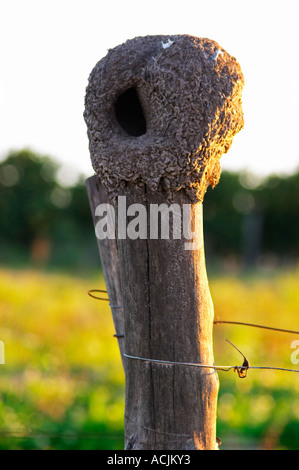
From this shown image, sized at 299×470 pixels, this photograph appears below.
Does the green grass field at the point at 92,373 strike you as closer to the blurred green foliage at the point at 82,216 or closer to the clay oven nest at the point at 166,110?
the clay oven nest at the point at 166,110

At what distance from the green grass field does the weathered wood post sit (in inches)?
50.7

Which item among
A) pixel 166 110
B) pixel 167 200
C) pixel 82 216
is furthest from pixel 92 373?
pixel 82 216

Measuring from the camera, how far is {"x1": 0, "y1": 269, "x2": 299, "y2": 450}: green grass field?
4383 mm

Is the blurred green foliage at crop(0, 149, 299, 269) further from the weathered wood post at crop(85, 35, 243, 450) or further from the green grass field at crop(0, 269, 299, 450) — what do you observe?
the weathered wood post at crop(85, 35, 243, 450)

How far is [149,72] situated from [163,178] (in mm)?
350

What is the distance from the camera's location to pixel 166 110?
156 centimetres

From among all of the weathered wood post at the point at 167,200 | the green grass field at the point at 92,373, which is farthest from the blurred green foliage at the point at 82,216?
the weathered wood post at the point at 167,200

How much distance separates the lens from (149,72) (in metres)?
1.58

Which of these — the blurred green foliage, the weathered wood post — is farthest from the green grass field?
the blurred green foliage

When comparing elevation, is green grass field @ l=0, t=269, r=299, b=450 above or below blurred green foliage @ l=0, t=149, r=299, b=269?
below

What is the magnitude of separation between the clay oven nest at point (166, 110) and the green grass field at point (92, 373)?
1.74m
